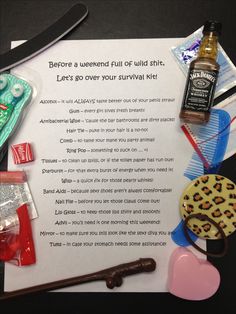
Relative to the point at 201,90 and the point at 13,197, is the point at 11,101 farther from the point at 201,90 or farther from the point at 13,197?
the point at 201,90

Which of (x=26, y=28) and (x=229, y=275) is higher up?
(x=26, y=28)

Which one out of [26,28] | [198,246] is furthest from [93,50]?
[198,246]

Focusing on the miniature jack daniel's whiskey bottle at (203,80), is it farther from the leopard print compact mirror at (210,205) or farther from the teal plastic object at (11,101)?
the teal plastic object at (11,101)

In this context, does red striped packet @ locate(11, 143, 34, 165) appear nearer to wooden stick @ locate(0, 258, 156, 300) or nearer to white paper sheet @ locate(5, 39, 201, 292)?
white paper sheet @ locate(5, 39, 201, 292)

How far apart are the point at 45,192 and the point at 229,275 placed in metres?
0.31

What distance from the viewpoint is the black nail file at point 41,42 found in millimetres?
587

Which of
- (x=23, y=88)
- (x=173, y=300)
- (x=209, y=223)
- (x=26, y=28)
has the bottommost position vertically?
(x=173, y=300)

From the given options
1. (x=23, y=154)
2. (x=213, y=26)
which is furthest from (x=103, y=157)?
(x=213, y=26)

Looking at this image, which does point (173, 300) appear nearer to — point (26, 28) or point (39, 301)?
point (39, 301)

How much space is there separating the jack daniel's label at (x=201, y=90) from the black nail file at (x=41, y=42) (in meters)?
0.21

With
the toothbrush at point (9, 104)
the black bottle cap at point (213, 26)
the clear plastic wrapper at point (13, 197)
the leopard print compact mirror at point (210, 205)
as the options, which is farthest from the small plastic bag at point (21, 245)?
the black bottle cap at point (213, 26)

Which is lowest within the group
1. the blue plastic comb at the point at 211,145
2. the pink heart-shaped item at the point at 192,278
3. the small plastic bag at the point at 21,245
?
the pink heart-shaped item at the point at 192,278

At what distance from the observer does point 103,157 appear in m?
0.58

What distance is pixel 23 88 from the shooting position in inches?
22.7
